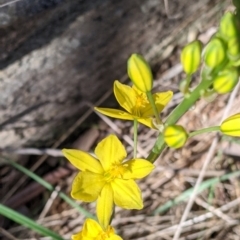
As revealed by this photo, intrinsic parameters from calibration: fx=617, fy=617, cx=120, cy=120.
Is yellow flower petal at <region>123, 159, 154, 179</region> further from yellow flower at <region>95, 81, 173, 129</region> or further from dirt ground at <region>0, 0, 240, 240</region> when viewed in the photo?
dirt ground at <region>0, 0, 240, 240</region>

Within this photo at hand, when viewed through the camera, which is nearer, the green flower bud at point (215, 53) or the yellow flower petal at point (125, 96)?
the green flower bud at point (215, 53)

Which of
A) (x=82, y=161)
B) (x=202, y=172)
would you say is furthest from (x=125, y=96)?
(x=202, y=172)

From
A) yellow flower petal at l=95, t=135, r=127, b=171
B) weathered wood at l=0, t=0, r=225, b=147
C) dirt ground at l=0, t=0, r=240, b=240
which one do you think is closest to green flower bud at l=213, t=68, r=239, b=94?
yellow flower petal at l=95, t=135, r=127, b=171

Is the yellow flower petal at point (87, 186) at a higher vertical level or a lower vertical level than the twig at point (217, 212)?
higher

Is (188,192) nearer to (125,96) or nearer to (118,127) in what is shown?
(118,127)

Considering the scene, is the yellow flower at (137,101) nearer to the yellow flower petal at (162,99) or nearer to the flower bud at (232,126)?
the yellow flower petal at (162,99)

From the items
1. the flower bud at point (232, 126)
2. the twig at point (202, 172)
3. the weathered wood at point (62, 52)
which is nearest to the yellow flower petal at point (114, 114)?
the flower bud at point (232, 126)
